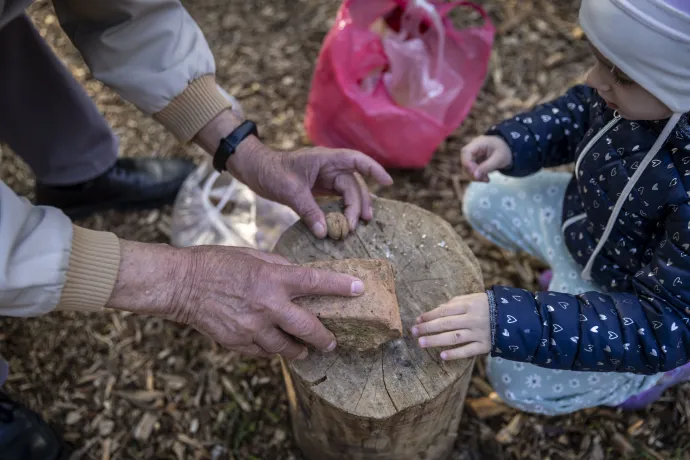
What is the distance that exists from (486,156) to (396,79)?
0.89m

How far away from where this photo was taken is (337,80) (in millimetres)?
2590

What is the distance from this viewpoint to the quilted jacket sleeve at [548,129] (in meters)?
1.96

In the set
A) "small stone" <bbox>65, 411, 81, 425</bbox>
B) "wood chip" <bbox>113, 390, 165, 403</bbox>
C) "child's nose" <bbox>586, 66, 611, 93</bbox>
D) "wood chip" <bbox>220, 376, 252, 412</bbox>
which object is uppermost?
"child's nose" <bbox>586, 66, 611, 93</bbox>

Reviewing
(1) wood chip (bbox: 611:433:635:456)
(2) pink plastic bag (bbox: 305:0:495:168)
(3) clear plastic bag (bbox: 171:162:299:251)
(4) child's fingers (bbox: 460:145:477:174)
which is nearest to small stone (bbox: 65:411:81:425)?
(3) clear plastic bag (bbox: 171:162:299:251)

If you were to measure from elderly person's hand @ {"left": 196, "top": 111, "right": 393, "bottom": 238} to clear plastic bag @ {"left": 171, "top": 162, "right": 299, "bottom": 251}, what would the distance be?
2.12 ft

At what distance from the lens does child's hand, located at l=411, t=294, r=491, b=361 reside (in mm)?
1450

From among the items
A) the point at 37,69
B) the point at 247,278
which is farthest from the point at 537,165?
the point at 37,69

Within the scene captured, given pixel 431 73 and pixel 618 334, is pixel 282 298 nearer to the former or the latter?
pixel 618 334

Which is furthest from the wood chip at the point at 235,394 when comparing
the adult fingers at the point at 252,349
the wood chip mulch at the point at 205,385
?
the adult fingers at the point at 252,349

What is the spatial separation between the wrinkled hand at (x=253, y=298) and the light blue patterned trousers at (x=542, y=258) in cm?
81

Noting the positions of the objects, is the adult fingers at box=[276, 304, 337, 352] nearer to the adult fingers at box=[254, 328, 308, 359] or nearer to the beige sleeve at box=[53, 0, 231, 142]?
the adult fingers at box=[254, 328, 308, 359]

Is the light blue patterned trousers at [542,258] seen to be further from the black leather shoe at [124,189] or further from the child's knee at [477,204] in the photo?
the black leather shoe at [124,189]

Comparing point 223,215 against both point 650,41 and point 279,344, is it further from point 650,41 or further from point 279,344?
point 650,41

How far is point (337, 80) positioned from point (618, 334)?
63.4 inches
